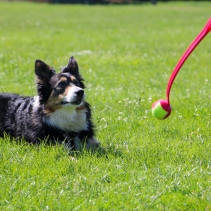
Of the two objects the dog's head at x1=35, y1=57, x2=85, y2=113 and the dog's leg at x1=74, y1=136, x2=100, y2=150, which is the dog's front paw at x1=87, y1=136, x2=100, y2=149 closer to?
the dog's leg at x1=74, y1=136, x2=100, y2=150

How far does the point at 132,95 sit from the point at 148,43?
9.04 meters

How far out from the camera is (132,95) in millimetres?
9000

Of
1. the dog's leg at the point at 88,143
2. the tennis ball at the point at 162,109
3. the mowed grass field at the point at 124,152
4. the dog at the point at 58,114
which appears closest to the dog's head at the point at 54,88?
the dog at the point at 58,114

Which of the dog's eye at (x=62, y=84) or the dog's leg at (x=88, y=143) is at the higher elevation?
the dog's eye at (x=62, y=84)

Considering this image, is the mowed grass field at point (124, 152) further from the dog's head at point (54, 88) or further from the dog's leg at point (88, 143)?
the dog's head at point (54, 88)

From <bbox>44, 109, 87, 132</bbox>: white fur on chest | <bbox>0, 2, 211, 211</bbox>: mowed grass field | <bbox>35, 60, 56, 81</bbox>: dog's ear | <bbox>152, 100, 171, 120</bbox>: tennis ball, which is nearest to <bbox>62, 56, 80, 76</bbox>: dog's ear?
<bbox>35, 60, 56, 81</bbox>: dog's ear

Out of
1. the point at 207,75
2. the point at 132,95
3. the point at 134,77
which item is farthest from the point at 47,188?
the point at 207,75

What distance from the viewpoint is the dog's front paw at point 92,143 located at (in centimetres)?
609

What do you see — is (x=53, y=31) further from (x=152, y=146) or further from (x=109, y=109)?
(x=152, y=146)

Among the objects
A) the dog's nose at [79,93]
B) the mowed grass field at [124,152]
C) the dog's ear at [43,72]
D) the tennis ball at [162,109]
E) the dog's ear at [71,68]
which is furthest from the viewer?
the dog's ear at [71,68]

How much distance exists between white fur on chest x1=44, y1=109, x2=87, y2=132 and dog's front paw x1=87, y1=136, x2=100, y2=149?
234 mm

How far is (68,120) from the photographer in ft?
20.8

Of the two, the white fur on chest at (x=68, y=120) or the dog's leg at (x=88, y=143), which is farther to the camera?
the white fur on chest at (x=68, y=120)

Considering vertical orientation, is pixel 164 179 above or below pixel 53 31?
above
